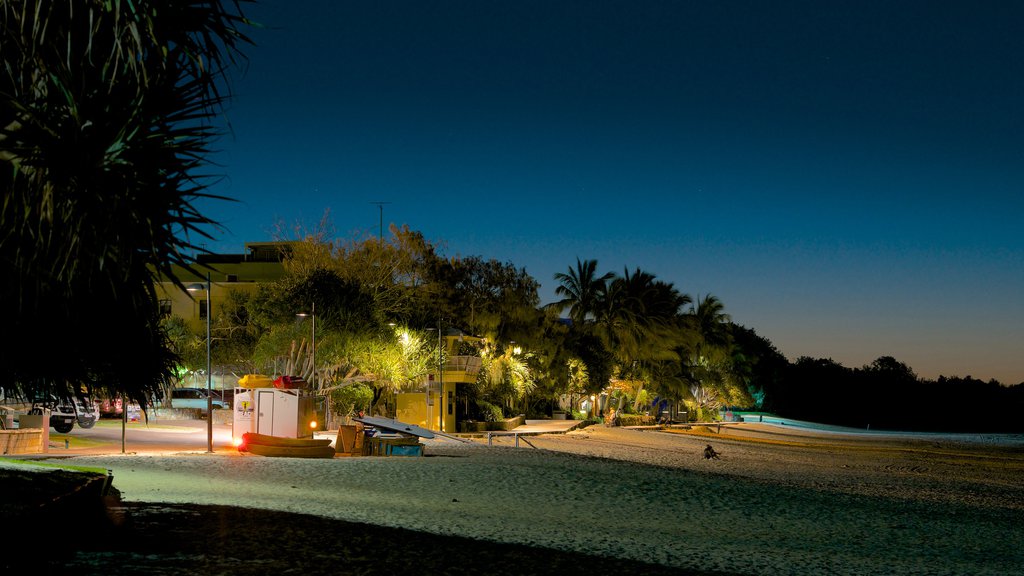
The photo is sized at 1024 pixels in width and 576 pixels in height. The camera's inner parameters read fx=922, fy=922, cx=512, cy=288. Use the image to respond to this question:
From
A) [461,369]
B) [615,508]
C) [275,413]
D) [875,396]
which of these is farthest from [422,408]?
[875,396]

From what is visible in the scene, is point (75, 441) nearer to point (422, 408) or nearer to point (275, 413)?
point (275, 413)

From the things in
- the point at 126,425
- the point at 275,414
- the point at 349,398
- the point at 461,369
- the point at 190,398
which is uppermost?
the point at 461,369

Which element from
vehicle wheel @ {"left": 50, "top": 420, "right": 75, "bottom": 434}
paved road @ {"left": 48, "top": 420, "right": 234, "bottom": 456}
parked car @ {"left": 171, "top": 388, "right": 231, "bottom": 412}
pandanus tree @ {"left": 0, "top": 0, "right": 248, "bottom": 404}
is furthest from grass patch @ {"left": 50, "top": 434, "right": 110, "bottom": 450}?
pandanus tree @ {"left": 0, "top": 0, "right": 248, "bottom": 404}

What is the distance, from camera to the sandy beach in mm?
10867

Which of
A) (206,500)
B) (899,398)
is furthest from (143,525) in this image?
(899,398)

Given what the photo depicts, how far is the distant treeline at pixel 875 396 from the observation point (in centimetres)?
11131

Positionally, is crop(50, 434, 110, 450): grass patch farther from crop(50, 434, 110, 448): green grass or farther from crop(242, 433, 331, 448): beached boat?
crop(242, 433, 331, 448): beached boat

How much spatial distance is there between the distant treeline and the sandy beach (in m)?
89.8

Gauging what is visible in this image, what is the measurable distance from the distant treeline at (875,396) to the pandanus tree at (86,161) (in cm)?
10280

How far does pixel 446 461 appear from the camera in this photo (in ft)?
71.8

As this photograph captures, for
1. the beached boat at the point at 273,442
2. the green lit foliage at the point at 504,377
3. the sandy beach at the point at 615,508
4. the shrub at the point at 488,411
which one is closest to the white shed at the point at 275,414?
the sandy beach at the point at 615,508

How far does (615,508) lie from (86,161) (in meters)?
10.2

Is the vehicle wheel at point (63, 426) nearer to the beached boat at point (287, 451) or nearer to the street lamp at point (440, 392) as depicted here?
the beached boat at point (287, 451)

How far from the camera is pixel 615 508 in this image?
14.6 m
